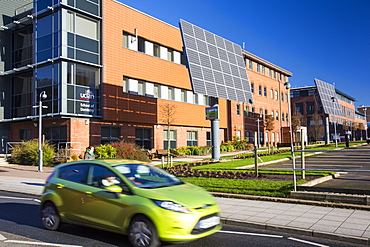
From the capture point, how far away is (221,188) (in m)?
11.7

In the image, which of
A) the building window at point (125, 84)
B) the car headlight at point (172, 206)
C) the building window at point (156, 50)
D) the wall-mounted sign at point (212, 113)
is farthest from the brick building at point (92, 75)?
the car headlight at point (172, 206)

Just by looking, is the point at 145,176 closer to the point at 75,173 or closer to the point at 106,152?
the point at 75,173

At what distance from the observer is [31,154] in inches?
963

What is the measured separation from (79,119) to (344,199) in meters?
21.6

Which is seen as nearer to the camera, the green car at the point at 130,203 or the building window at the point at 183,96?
the green car at the point at 130,203

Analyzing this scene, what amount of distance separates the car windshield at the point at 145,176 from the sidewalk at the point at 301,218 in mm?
2109

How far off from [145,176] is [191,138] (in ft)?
103

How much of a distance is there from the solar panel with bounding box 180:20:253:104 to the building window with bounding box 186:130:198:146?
1005 cm

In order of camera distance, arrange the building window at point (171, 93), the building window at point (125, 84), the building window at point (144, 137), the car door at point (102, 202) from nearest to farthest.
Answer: the car door at point (102, 202)
the building window at point (125, 84)
the building window at point (144, 137)
the building window at point (171, 93)

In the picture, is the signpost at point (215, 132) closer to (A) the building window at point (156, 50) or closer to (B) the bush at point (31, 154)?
(B) the bush at point (31, 154)

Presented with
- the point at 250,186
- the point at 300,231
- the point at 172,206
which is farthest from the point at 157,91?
the point at 172,206

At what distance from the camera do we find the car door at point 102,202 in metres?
6.04

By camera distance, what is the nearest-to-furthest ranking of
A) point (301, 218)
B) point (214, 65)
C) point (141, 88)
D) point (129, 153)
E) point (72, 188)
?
point (72, 188) < point (301, 218) < point (129, 153) < point (214, 65) < point (141, 88)

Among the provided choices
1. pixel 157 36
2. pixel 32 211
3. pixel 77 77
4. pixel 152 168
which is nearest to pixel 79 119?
pixel 77 77
